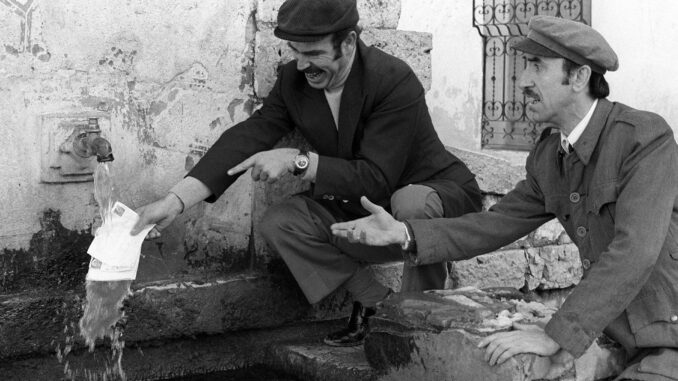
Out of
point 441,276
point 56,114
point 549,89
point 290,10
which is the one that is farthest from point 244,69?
point 549,89

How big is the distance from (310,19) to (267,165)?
0.59 m

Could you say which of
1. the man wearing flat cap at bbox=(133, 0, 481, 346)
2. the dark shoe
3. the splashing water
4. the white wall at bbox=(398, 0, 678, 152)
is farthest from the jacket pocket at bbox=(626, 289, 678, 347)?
the white wall at bbox=(398, 0, 678, 152)

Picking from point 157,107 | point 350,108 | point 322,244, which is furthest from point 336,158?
point 157,107

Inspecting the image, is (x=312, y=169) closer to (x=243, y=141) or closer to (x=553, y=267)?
(x=243, y=141)

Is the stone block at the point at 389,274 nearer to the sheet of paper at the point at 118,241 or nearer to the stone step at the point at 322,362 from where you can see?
the stone step at the point at 322,362

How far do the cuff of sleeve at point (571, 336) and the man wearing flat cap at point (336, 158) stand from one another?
1.11 metres

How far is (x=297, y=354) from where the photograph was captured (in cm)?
415

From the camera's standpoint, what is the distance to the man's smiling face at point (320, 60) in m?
4.07

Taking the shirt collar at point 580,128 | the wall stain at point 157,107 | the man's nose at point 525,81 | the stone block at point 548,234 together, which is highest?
the man's nose at point 525,81

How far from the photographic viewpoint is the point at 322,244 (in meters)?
4.15

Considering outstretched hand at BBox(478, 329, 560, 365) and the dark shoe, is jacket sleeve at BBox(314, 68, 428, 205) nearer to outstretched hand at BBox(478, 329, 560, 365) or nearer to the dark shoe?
the dark shoe

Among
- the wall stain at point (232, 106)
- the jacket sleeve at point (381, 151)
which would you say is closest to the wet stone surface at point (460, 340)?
the jacket sleeve at point (381, 151)

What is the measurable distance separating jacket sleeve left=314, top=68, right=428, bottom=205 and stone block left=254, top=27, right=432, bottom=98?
43 centimetres

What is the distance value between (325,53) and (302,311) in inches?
44.1
